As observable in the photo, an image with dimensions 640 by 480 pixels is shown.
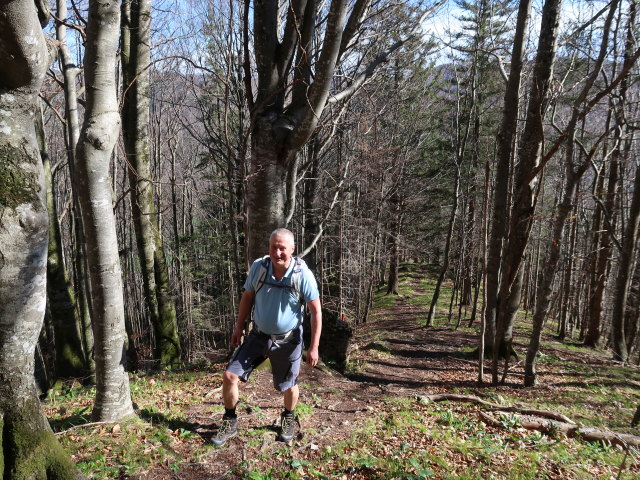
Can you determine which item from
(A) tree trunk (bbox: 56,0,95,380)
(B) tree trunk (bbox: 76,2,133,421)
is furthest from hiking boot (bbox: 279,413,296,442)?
(A) tree trunk (bbox: 56,0,95,380)

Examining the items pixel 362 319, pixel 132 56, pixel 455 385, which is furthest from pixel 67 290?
pixel 362 319

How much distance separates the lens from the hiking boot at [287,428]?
364cm

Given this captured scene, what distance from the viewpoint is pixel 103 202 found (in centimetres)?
311

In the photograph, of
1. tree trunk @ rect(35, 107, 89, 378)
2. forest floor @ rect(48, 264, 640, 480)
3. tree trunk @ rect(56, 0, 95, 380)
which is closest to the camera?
forest floor @ rect(48, 264, 640, 480)

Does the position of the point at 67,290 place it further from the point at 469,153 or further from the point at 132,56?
the point at 469,153

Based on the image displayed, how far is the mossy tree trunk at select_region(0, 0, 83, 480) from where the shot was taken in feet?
6.88

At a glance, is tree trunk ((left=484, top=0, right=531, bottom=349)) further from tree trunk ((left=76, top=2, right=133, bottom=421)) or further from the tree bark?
tree trunk ((left=76, top=2, right=133, bottom=421))

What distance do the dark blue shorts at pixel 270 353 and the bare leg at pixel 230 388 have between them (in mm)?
56

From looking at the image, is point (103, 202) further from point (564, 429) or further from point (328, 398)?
A: point (564, 429)

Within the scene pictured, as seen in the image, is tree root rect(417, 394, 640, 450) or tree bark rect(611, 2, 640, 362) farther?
tree bark rect(611, 2, 640, 362)

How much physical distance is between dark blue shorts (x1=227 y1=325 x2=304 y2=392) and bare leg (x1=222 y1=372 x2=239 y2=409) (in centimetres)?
6

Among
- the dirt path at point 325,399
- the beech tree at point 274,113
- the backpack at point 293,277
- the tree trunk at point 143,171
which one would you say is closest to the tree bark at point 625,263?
the dirt path at point 325,399

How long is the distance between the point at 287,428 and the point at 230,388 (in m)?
0.70

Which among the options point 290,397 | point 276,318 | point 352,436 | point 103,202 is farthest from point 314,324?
point 103,202
